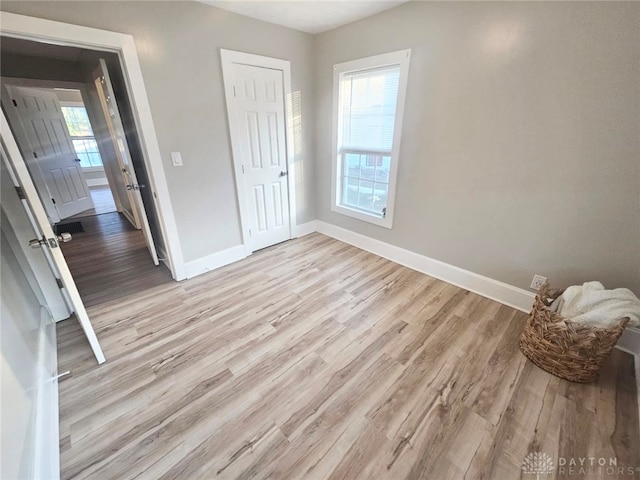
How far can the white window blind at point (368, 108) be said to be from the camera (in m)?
2.53

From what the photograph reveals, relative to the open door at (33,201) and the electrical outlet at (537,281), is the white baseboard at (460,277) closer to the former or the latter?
the electrical outlet at (537,281)

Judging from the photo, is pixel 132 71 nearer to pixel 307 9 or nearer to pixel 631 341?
pixel 307 9

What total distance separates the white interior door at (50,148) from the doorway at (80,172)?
0.01 metres

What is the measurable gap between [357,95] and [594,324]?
2.76 metres

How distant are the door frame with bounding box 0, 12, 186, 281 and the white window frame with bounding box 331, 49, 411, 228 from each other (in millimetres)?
1882

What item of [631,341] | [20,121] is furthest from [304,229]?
[20,121]

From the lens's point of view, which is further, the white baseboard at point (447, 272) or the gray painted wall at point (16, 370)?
the white baseboard at point (447, 272)

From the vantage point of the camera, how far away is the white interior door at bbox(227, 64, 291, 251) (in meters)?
2.61

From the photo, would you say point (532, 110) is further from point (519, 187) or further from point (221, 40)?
point (221, 40)

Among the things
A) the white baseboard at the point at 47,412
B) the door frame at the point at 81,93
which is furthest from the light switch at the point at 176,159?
the door frame at the point at 81,93

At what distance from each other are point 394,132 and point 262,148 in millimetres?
1449

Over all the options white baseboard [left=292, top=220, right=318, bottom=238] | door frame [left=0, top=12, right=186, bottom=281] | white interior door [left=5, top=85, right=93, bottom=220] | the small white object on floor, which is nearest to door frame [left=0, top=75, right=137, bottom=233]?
white interior door [left=5, top=85, right=93, bottom=220]

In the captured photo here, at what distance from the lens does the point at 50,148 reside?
429 centimetres

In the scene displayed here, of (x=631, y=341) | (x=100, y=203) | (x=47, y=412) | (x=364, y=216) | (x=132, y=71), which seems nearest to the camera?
(x=47, y=412)
